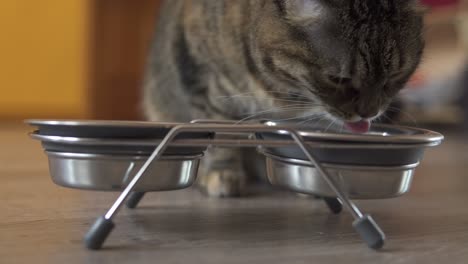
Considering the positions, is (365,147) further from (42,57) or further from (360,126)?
(42,57)

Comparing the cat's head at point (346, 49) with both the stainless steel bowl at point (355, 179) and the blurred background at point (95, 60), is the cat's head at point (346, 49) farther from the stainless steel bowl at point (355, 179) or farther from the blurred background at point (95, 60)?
the blurred background at point (95, 60)

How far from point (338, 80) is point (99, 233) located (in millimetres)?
467

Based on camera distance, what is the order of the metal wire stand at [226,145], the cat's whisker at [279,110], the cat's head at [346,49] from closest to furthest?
1. the metal wire stand at [226,145]
2. the cat's head at [346,49]
3. the cat's whisker at [279,110]

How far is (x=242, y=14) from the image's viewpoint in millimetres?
1196

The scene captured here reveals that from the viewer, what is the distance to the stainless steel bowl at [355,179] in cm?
78

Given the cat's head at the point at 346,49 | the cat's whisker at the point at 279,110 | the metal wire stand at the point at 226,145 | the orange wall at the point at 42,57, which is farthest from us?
the orange wall at the point at 42,57

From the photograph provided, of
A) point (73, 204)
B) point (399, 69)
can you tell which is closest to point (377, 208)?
point (399, 69)

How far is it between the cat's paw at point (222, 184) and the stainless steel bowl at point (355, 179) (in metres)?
0.36

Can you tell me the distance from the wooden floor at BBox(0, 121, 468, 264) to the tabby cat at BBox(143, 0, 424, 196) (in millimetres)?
165

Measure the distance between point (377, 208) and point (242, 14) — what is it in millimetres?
469

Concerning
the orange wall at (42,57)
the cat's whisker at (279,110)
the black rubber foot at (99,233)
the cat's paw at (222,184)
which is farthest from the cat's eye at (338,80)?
the orange wall at (42,57)

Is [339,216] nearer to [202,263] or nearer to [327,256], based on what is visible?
[327,256]

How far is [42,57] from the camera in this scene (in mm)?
2494

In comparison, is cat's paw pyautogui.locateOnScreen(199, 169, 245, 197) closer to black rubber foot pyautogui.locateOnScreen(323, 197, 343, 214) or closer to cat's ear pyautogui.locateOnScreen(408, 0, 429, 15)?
black rubber foot pyautogui.locateOnScreen(323, 197, 343, 214)
